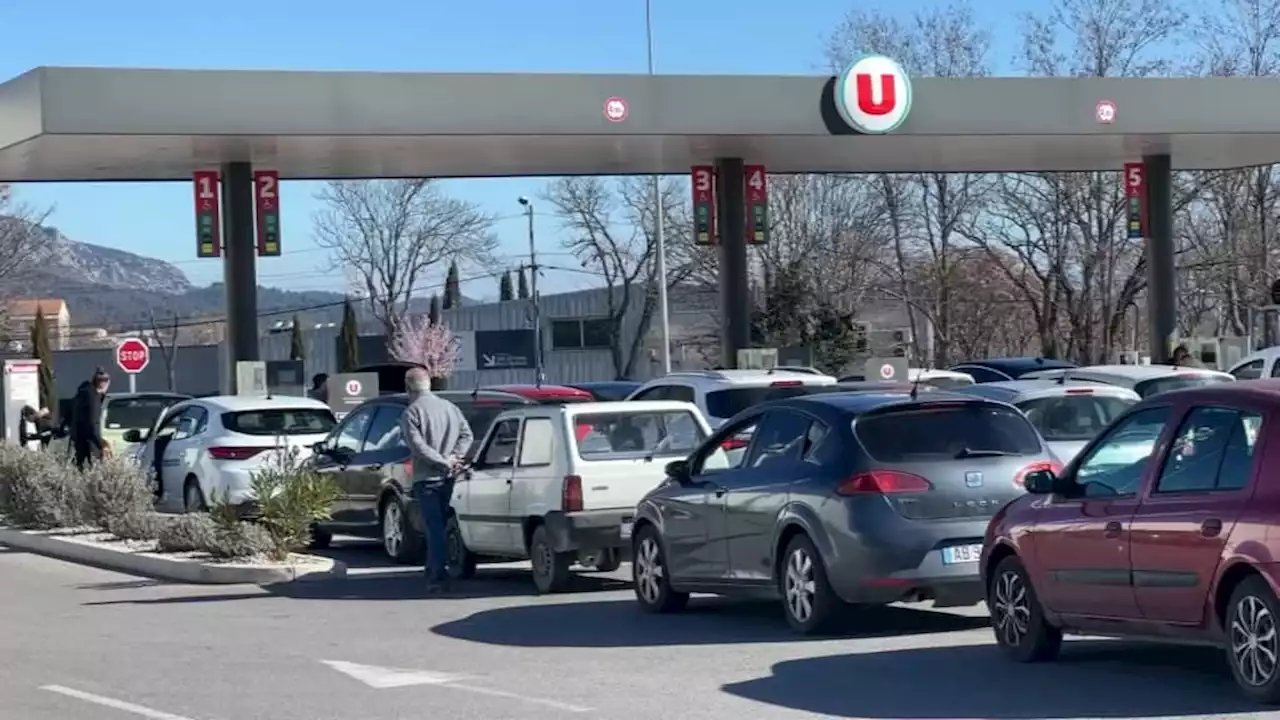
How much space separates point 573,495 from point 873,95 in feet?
55.7

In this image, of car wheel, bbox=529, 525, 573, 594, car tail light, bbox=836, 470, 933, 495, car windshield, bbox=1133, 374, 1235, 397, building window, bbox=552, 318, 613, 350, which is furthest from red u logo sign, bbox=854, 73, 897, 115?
building window, bbox=552, 318, 613, 350

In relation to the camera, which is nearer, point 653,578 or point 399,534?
point 653,578

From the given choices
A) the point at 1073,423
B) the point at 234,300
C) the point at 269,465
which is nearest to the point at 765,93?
the point at 234,300

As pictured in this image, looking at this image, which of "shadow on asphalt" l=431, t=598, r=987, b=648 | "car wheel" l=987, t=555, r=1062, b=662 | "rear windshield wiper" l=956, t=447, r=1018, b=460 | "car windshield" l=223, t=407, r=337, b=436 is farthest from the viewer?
"car windshield" l=223, t=407, r=337, b=436

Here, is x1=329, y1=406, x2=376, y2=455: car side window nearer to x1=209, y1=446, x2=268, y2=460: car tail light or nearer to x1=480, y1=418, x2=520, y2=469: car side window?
x1=209, y1=446, x2=268, y2=460: car tail light

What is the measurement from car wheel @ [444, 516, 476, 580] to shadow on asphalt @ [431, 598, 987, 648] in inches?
90.4

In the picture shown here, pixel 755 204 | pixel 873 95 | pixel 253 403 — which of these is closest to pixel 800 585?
pixel 253 403

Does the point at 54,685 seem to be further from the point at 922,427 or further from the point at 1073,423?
the point at 1073,423

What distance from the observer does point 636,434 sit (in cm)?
1594

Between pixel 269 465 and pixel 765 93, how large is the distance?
12.4m

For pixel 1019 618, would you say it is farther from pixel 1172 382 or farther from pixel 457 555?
pixel 1172 382

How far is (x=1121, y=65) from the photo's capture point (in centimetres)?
4638

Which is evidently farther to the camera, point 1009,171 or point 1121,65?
point 1121,65

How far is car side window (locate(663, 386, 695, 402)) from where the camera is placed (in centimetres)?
2084
